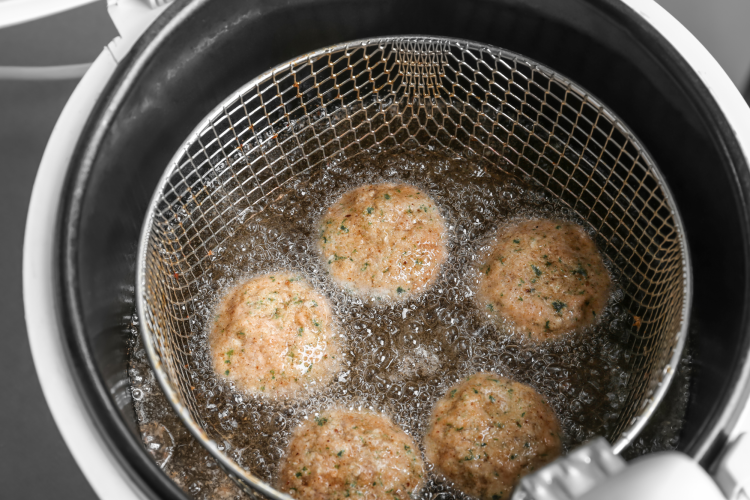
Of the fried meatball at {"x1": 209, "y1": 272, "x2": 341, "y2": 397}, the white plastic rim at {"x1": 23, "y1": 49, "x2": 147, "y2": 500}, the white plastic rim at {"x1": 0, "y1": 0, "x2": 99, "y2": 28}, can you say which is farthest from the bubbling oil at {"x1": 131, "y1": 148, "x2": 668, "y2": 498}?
the white plastic rim at {"x1": 0, "y1": 0, "x2": 99, "y2": 28}

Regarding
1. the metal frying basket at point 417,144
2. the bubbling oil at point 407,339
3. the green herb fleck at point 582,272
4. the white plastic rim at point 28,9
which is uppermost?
the white plastic rim at point 28,9

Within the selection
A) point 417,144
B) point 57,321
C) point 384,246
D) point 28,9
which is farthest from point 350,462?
point 28,9

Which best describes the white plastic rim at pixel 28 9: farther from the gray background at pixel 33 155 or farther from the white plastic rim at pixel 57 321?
the gray background at pixel 33 155

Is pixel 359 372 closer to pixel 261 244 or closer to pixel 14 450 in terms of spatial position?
pixel 261 244

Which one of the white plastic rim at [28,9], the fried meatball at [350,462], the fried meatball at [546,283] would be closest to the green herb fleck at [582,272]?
the fried meatball at [546,283]

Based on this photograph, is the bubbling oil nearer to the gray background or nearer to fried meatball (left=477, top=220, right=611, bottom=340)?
fried meatball (left=477, top=220, right=611, bottom=340)

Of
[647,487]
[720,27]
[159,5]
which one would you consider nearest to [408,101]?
[159,5]

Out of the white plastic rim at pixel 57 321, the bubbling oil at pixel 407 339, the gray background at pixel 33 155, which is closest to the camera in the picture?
the white plastic rim at pixel 57 321
